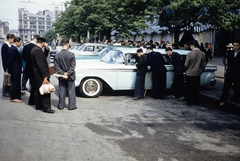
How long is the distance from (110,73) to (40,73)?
99.0 inches

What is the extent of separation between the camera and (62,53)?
20.8 feet

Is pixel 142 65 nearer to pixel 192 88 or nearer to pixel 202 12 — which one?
pixel 192 88

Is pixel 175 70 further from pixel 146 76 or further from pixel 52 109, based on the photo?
pixel 52 109

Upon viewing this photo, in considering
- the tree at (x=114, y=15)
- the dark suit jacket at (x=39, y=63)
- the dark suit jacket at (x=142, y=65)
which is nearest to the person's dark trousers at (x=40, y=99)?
the dark suit jacket at (x=39, y=63)

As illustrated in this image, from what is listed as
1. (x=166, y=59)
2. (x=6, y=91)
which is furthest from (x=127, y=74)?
(x=6, y=91)

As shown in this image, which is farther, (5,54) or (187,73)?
(187,73)

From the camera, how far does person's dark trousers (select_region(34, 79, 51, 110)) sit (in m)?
6.06

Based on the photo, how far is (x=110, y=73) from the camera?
7.96m

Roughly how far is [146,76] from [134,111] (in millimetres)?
2088

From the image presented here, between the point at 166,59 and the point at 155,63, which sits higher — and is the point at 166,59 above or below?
above

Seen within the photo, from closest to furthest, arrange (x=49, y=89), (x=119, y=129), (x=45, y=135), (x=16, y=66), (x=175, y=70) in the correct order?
(x=45, y=135) → (x=119, y=129) → (x=49, y=89) → (x=16, y=66) → (x=175, y=70)

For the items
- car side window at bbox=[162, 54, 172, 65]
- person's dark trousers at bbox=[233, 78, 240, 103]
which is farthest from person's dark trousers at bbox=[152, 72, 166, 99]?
person's dark trousers at bbox=[233, 78, 240, 103]

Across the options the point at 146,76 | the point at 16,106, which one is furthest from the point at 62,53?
the point at 146,76

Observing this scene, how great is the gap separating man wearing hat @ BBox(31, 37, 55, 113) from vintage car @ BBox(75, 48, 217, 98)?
1694mm
